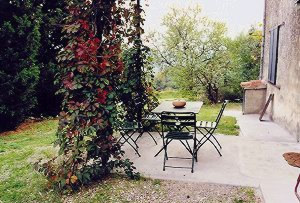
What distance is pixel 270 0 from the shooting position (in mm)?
8102

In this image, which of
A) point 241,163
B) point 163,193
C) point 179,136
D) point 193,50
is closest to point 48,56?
point 179,136

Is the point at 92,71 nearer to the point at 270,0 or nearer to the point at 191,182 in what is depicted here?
the point at 191,182

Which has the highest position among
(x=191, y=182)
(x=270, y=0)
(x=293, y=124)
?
(x=270, y=0)

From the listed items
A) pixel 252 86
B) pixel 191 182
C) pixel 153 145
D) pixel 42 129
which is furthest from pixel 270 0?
pixel 42 129

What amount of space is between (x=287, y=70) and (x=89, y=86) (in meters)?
Answer: 4.63

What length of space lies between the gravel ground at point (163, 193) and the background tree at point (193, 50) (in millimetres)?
9413

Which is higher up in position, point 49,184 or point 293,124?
point 293,124

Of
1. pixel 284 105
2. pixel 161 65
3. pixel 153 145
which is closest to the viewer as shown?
pixel 153 145

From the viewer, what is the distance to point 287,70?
20.0 feet

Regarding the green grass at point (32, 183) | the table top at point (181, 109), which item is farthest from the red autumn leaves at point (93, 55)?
the table top at point (181, 109)

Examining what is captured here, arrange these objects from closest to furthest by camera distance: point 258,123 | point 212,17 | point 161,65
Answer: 1. point 258,123
2. point 212,17
3. point 161,65

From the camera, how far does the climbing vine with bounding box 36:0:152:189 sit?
3.39 m

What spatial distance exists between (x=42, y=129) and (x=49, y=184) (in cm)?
374

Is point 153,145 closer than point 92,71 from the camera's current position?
No
